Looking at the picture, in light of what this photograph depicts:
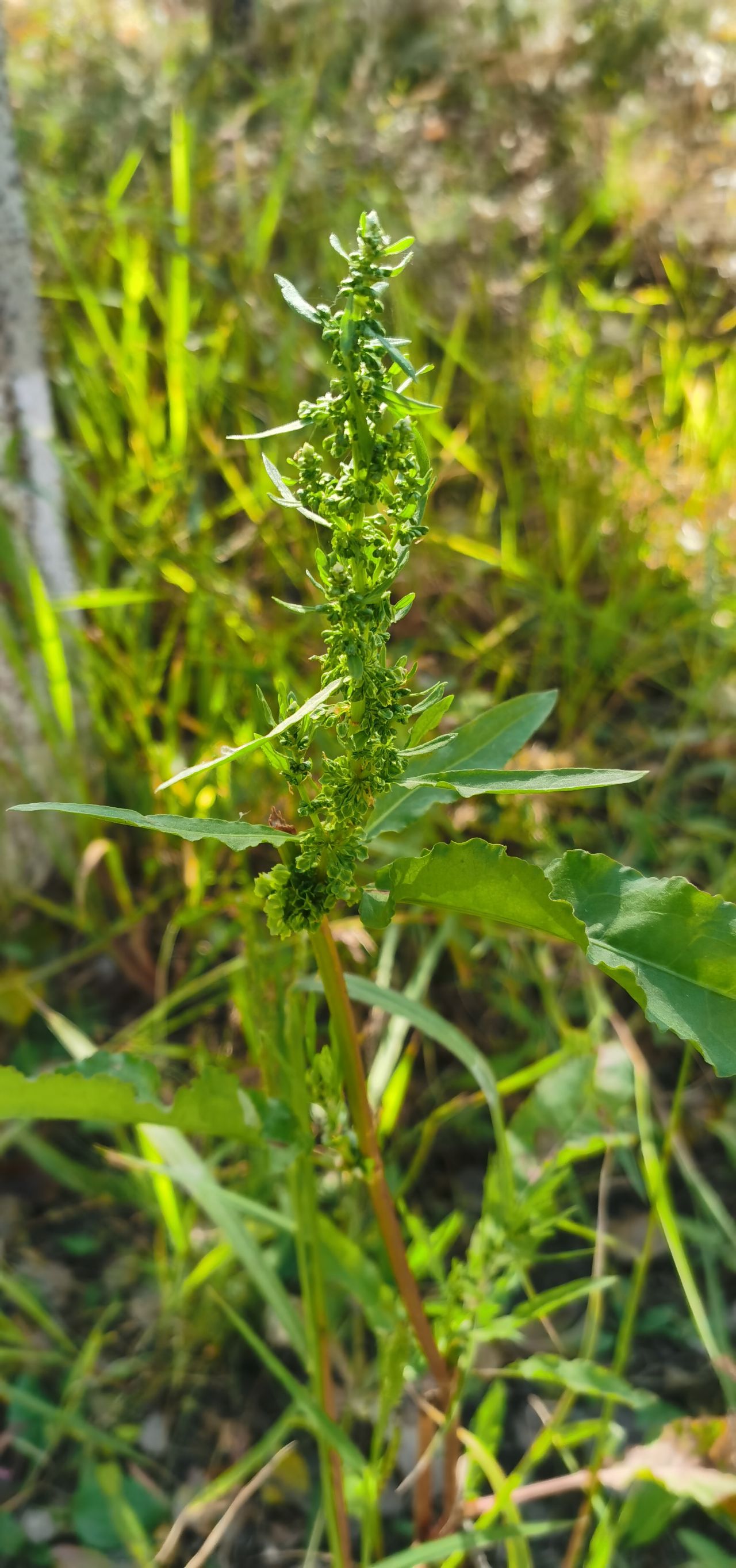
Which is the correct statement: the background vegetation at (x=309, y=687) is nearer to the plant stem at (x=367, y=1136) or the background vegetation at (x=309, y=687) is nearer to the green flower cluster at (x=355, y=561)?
the plant stem at (x=367, y=1136)

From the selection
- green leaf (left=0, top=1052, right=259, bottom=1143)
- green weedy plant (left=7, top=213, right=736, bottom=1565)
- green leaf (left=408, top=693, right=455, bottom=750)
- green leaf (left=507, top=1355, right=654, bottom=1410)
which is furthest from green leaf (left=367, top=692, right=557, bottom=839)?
green leaf (left=507, top=1355, right=654, bottom=1410)

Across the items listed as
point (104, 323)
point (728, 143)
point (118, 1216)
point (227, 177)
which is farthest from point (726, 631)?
point (728, 143)

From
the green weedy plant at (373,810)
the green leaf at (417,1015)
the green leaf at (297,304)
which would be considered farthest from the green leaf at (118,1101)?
the green leaf at (297,304)

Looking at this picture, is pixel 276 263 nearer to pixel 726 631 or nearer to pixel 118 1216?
pixel 726 631

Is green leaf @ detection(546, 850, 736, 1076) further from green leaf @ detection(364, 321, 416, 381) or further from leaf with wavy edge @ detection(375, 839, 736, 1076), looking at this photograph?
green leaf @ detection(364, 321, 416, 381)

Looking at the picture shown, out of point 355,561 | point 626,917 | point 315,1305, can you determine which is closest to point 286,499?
point 355,561
